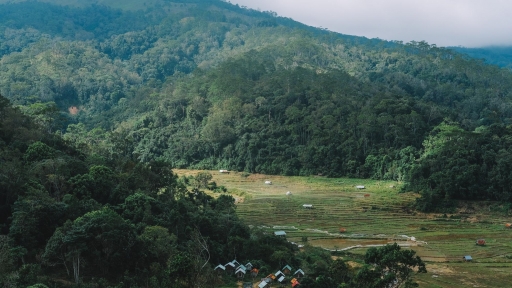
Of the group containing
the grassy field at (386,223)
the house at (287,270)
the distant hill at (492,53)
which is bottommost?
the grassy field at (386,223)

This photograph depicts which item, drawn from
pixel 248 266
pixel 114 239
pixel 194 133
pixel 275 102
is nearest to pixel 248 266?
pixel 248 266

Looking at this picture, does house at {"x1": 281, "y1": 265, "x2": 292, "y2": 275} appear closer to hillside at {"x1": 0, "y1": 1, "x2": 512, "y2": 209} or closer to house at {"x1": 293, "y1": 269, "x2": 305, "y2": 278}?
house at {"x1": 293, "y1": 269, "x2": 305, "y2": 278}

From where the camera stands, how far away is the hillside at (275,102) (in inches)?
2224

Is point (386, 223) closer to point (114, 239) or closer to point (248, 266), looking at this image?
point (248, 266)

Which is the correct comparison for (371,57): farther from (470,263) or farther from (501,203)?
(470,263)

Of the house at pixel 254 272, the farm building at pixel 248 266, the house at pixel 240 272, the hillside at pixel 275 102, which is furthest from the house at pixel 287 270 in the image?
the hillside at pixel 275 102

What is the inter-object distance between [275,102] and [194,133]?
10815mm

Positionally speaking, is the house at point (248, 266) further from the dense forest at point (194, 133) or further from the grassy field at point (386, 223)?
the grassy field at point (386, 223)

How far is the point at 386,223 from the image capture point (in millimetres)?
40469

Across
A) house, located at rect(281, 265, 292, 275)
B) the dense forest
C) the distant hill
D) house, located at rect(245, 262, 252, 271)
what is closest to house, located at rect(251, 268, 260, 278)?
house, located at rect(245, 262, 252, 271)

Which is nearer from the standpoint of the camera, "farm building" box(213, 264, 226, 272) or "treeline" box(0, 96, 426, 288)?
"treeline" box(0, 96, 426, 288)

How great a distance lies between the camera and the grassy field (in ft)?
103

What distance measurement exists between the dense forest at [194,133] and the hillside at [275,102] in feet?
0.83

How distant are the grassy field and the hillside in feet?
9.73
